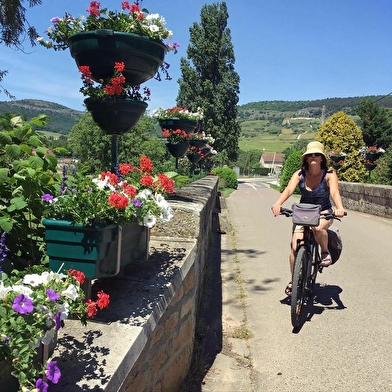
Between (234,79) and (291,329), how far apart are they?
1375 inches

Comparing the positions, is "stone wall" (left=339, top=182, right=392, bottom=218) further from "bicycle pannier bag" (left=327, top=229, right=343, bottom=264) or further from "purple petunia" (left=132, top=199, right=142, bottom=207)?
"purple petunia" (left=132, top=199, right=142, bottom=207)

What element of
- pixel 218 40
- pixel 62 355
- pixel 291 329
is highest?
pixel 218 40

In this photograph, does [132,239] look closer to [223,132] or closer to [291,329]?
[291,329]

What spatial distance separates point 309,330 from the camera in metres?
4.21

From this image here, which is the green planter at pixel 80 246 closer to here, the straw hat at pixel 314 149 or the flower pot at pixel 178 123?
the straw hat at pixel 314 149

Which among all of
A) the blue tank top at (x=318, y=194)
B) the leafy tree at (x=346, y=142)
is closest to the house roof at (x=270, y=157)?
the leafy tree at (x=346, y=142)

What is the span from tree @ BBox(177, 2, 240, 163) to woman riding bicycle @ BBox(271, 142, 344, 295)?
32.0 meters

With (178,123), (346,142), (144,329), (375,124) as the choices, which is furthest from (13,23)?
(375,124)

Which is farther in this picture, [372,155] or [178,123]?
[372,155]

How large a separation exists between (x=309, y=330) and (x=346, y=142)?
23020mm

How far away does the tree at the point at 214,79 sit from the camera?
36500 mm

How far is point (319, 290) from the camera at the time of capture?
546 cm

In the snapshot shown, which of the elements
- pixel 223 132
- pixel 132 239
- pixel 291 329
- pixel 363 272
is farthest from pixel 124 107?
pixel 223 132

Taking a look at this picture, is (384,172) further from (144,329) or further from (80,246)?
(80,246)
